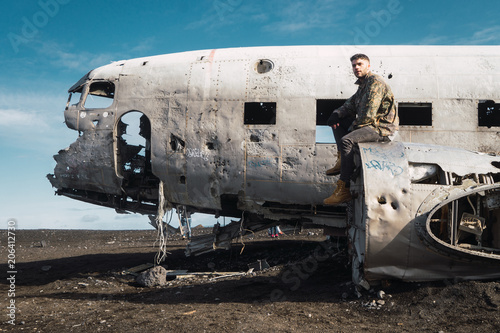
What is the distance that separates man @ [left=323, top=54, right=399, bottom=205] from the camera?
21.0ft

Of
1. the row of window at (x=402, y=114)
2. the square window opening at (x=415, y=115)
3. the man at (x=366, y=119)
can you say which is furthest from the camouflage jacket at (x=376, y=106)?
the square window opening at (x=415, y=115)

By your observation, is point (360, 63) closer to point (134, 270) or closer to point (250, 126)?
point (250, 126)

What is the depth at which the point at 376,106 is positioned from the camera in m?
6.39

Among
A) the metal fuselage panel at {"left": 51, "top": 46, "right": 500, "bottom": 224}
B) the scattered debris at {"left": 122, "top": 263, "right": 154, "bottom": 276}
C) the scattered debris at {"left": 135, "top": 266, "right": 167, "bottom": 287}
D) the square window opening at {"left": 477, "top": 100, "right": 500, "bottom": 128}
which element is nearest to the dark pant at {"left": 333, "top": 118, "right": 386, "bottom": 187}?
the metal fuselage panel at {"left": 51, "top": 46, "right": 500, "bottom": 224}

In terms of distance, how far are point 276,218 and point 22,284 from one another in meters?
7.31

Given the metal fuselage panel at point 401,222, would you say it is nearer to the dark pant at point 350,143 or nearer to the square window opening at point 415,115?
the dark pant at point 350,143

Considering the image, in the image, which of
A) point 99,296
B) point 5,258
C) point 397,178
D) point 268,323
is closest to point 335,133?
point 397,178

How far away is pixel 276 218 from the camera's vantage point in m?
9.41

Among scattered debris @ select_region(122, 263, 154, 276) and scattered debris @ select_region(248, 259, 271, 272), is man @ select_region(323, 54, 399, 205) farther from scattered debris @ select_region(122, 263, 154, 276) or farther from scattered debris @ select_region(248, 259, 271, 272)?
scattered debris @ select_region(122, 263, 154, 276)

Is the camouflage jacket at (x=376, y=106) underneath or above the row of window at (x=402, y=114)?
underneath

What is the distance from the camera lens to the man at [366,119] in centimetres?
639

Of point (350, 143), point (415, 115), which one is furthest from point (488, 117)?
point (350, 143)

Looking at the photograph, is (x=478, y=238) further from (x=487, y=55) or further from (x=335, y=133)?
(x=487, y=55)

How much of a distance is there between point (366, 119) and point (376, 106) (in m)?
0.27
